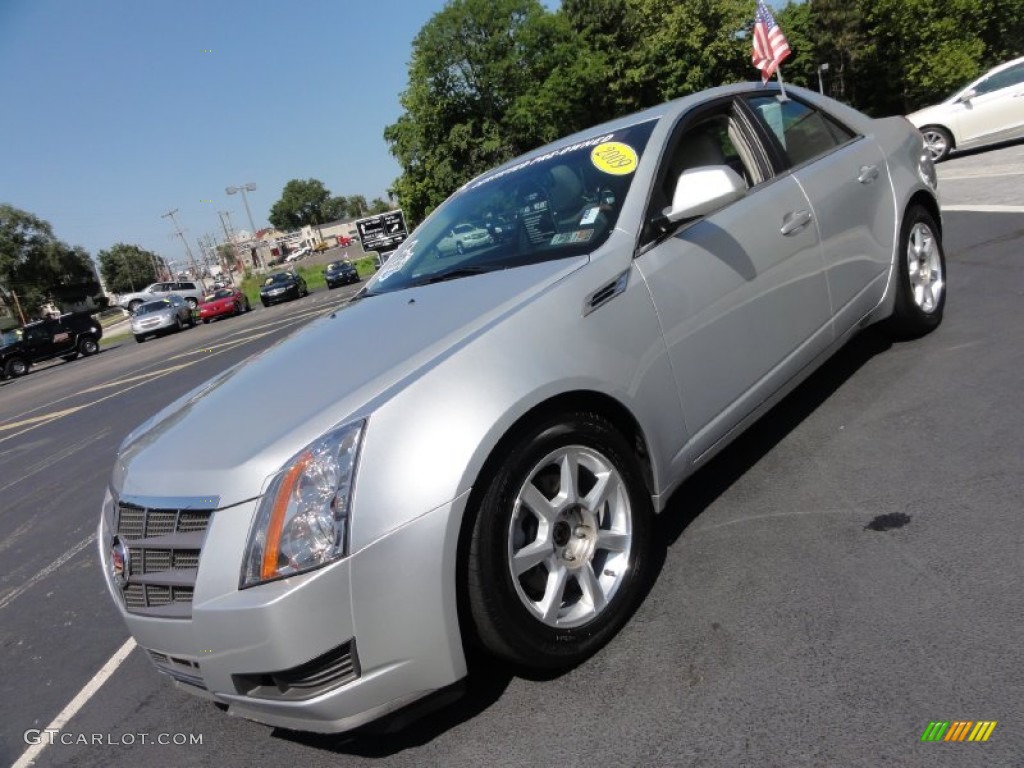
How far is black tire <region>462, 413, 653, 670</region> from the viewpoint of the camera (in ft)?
7.30

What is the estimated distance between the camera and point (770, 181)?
362cm

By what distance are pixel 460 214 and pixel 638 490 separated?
1831mm

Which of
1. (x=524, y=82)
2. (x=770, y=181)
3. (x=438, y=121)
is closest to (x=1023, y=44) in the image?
(x=524, y=82)

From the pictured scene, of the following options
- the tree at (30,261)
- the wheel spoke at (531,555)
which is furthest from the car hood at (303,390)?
the tree at (30,261)

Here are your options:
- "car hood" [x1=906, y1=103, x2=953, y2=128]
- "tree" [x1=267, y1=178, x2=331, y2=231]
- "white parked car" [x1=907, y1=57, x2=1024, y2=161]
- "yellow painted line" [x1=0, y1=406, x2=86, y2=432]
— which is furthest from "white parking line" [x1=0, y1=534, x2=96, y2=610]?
"tree" [x1=267, y1=178, x2=331, y2=231]

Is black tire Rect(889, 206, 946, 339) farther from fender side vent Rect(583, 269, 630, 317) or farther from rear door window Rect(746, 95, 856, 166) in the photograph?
fender side vent Rect(583, 269, 630, 317)

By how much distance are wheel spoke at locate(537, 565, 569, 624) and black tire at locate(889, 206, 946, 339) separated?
10.0 feet

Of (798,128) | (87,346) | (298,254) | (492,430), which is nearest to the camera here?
(492,430)

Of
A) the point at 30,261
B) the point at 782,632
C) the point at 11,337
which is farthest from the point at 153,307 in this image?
the point at 30,261

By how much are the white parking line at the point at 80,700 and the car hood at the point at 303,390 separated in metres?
0.97

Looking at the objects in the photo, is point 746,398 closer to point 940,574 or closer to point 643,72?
→ point 940,574

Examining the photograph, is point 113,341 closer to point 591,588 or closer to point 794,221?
point 794,221

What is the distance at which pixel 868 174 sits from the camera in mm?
4180

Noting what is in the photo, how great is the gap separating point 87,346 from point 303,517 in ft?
105
